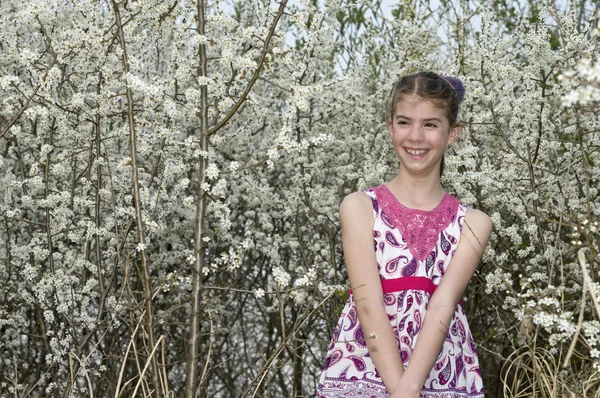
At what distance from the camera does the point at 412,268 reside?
7.95 feet

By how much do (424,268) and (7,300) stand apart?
268cm

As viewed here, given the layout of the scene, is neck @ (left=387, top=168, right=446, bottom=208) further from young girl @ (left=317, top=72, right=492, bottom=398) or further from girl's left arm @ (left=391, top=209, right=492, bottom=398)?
girl's left arm @ (left=391, top=209, right=492, bottom=398)

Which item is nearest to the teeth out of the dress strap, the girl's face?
the girl's face

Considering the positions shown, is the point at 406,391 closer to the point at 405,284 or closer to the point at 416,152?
the point at 405,284

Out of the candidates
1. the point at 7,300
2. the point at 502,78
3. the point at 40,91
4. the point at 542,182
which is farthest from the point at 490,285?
the point at 7,300

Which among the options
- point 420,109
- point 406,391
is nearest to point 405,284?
point 406,391

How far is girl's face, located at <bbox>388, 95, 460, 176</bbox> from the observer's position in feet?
8.14

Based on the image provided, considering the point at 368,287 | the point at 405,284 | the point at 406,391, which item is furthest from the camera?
the point at 405,284

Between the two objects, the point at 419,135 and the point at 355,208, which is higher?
the point at 419,135

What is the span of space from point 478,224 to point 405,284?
0.96 feet

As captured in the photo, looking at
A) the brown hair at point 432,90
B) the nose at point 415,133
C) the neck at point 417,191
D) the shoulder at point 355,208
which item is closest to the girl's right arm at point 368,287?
the shoulder at point 355,208

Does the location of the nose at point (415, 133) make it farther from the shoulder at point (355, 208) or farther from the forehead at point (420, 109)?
the shoulder at point (355, 208)

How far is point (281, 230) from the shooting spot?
4.96 metres

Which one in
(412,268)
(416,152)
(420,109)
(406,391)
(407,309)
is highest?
(420,109)
